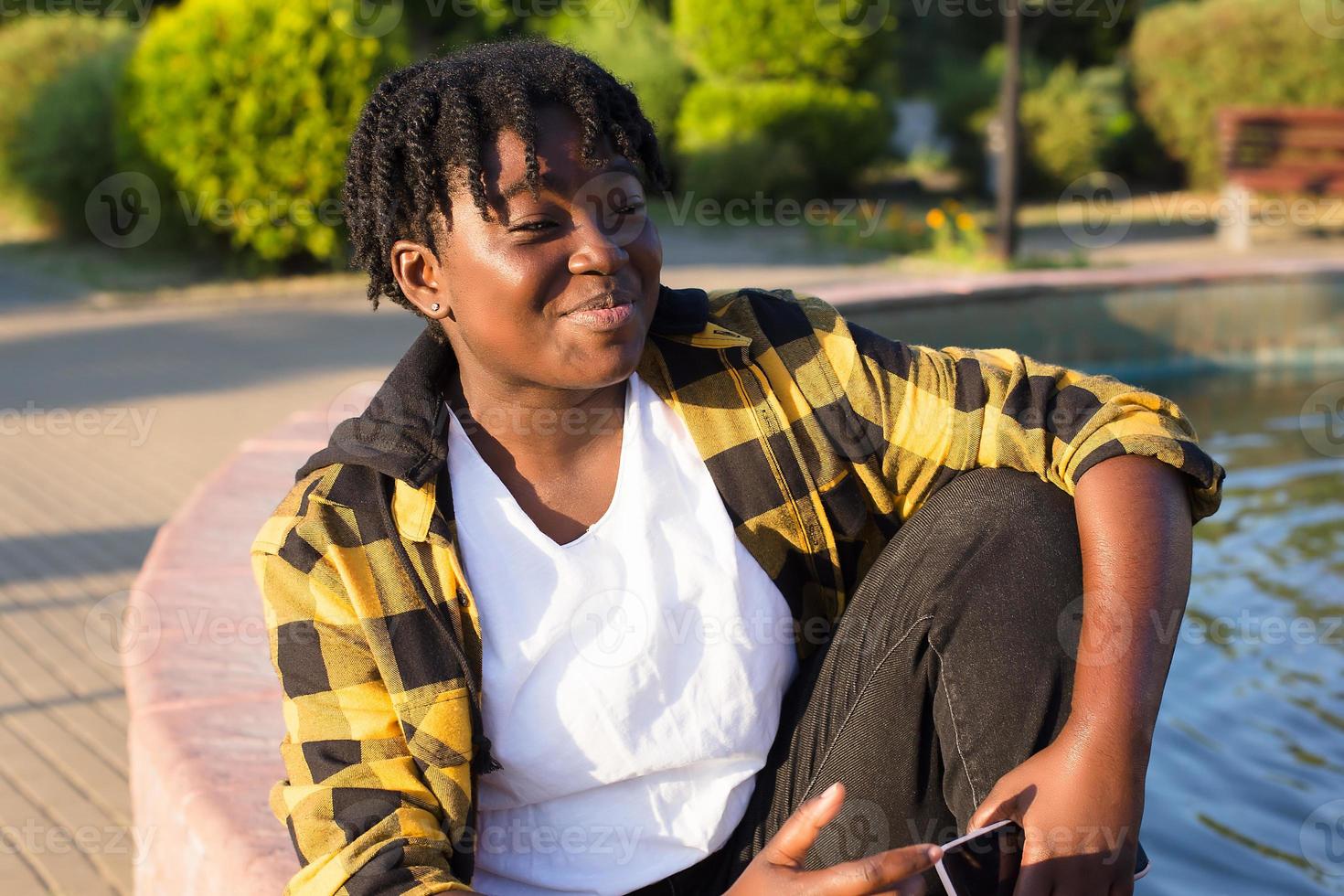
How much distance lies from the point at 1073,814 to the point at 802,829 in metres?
0.40

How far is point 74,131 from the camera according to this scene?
1261cm

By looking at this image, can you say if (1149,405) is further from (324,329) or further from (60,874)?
(324,329)

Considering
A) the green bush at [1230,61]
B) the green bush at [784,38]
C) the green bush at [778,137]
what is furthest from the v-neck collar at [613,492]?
the green bush at [1230,61]

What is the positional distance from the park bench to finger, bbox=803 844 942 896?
11.5 meters

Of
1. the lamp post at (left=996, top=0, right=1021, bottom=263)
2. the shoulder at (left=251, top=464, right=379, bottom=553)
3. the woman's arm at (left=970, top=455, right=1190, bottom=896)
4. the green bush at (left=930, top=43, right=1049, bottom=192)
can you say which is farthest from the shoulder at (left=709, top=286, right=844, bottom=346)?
the green bush at (left=930, top=43, right=1049, bottom=192)

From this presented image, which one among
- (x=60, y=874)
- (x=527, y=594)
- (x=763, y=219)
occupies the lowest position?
(x=60, y=874)

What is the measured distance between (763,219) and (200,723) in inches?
500

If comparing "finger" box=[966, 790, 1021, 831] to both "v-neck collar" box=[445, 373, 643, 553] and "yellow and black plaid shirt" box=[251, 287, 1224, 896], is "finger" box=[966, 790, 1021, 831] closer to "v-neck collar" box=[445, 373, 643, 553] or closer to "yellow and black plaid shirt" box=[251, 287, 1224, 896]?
"yellow and black plaid shirt" box=[251, 287, 1224, 896]

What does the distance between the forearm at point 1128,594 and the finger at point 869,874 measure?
356mm

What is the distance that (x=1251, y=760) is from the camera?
3.31m

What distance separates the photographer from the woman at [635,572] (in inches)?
71.7

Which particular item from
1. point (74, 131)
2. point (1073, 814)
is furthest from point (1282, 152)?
point (1073, 814)

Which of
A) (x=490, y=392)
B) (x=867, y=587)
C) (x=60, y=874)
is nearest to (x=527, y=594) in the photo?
(x=490, y=392)

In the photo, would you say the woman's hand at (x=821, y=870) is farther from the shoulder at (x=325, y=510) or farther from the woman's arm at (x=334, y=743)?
the shoulder at (x=325, y=510)
